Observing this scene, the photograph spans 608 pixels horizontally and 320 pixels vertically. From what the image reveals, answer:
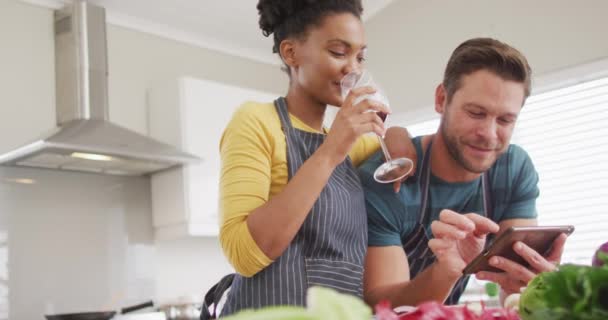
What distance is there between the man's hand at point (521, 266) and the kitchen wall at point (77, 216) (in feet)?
8.97

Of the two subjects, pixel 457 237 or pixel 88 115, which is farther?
pixel 88 115

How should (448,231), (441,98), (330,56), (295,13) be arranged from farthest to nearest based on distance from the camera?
(441,98)
(295,13)
(330,56)
(448,231)

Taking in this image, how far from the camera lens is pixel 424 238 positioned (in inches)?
49.8

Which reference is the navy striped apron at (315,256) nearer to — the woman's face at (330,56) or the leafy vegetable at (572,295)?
the woman's face at (330,56)

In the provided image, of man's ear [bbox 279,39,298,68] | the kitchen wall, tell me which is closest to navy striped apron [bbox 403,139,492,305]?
man's ear [bbox 279,39,298,68]

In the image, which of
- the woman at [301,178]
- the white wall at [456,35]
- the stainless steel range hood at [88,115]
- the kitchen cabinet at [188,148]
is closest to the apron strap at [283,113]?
the woman at [301,178]

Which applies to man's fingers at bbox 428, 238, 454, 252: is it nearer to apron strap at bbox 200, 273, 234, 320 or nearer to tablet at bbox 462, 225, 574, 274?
tablet at bbox 462, 225, 574, 274

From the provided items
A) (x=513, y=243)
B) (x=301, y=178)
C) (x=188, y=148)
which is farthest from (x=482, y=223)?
(x=188, y=148)

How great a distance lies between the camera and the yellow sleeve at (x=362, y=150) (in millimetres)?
1374

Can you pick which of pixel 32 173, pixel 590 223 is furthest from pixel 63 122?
pixel 590 223

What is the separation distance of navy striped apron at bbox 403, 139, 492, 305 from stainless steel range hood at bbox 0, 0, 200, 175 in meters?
2.02

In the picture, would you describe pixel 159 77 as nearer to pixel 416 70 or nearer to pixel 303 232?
pixel 416 70

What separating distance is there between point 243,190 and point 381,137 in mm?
322

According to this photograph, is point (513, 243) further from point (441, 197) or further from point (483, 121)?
point (483, 121)
